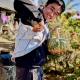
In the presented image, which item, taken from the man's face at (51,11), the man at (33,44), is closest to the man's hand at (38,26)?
the man at (33,44)

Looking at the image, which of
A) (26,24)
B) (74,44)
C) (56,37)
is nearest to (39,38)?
(26,24)

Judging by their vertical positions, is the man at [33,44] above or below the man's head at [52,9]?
below

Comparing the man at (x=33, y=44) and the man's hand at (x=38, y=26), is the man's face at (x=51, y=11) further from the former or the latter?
the man's hand at (x=38, y=26)

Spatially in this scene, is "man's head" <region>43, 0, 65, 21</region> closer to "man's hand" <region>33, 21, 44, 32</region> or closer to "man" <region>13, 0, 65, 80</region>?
"man" <region>13, 0, 65, 80</region>

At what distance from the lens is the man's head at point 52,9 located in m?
2.77

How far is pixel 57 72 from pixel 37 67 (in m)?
2.44

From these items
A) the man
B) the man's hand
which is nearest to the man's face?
the man

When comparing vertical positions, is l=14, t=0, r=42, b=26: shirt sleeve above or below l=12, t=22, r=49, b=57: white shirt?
above

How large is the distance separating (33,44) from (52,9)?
329 mm

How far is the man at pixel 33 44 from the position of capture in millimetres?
2736

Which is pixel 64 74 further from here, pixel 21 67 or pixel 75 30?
pixel 21 67

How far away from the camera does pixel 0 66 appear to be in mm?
4125

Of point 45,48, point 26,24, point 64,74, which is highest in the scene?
point 26,24

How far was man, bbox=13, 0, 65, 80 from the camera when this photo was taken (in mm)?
2736
